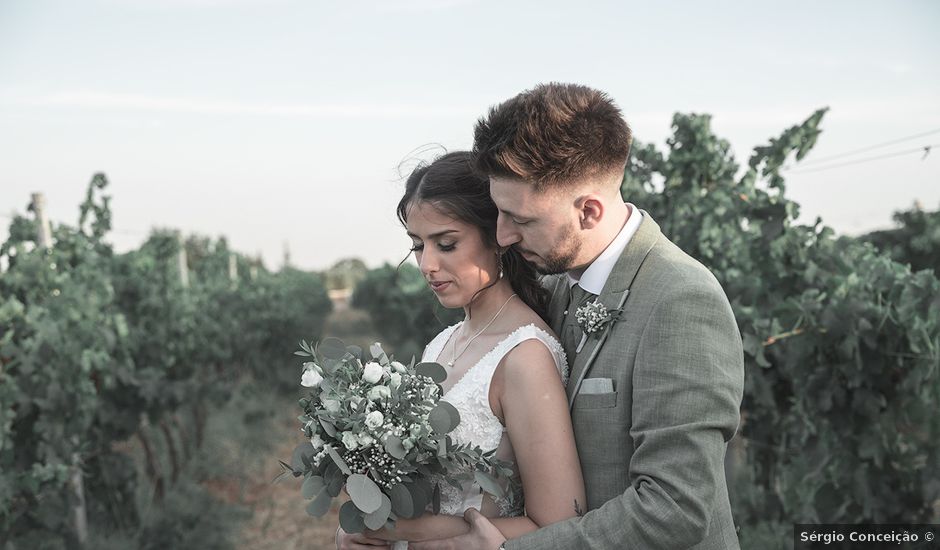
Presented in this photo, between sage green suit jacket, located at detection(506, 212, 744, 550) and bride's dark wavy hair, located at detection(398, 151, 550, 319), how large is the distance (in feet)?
1.61

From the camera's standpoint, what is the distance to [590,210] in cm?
226

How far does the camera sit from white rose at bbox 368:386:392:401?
2.12m

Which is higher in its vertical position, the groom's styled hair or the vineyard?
the groom's styled hair

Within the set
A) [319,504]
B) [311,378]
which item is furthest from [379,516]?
[311,378]

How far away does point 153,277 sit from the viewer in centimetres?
883

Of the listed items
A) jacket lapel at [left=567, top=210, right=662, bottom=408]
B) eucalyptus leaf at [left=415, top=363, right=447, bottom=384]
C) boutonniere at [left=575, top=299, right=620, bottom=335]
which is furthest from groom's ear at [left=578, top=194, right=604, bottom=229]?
eucalyptus leaf at [left=415, top=363, right=447, bottom=384]

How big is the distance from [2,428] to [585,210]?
444cm

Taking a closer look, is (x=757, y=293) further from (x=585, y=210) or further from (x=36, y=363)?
(x=36, y=363)

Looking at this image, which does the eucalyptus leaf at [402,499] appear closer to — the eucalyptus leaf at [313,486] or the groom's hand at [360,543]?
the eucalyptus leaf at [313,486]

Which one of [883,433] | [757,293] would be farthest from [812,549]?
[757,293]

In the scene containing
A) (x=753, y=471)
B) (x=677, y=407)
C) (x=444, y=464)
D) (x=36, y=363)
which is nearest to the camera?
(x=677, y=407)

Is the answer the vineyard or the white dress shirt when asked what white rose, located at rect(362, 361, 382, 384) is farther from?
the vineyard

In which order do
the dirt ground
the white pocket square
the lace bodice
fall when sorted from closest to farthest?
the white pocket square → the lace bodice → the dirt ground

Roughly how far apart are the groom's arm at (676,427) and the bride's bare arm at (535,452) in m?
0.13
